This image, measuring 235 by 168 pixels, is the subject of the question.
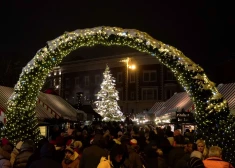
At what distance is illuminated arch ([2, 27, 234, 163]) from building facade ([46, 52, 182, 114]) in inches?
1687

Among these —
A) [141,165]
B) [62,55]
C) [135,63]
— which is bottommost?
[141,165]

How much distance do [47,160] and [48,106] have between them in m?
16.6

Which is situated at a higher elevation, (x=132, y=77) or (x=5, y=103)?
(x=132, y=77)

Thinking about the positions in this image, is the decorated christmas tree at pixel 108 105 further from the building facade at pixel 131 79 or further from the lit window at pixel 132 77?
the lit window at pixel 132 77

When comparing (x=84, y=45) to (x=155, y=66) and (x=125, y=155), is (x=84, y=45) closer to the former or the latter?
(x=125, y=155)

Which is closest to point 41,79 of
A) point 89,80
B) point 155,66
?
point 155,66

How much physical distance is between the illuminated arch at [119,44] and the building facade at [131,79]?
42.8 metres

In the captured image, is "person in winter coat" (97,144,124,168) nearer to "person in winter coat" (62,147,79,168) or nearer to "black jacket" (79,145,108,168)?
"black jacket" (79,145,108,168)

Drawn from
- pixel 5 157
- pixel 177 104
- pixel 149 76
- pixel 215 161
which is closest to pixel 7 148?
pixel 5 157

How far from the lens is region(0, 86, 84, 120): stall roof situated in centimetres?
1847

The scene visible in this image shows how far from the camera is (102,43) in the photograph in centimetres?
1373

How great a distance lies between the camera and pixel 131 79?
62531 mm

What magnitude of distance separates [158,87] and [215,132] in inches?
1901

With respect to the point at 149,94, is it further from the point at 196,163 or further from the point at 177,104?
the point at 196,163
